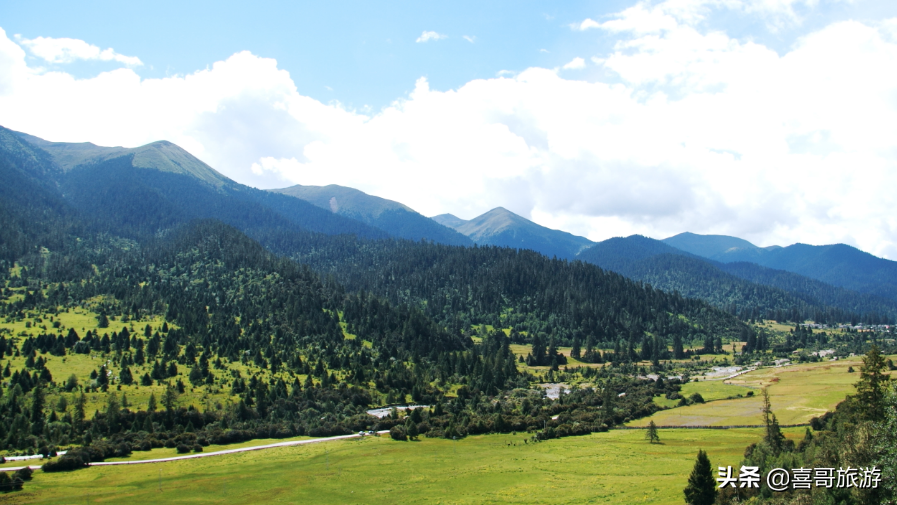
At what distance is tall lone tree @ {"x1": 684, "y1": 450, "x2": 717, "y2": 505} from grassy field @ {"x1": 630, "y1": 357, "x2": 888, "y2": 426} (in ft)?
190

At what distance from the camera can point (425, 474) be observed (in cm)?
8450

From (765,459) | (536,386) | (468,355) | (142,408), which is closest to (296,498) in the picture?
(765,459)

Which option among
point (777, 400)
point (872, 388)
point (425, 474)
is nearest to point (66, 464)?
point (425, 474)

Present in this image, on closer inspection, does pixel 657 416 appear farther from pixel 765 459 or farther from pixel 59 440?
pixel 59 440

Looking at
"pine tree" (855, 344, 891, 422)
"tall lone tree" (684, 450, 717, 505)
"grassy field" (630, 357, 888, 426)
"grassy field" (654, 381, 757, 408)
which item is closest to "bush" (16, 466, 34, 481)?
"tall lone tree" (684, 450, 717, 505)

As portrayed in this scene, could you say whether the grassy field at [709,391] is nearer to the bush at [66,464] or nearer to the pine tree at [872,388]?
the pine tree at [872,388]

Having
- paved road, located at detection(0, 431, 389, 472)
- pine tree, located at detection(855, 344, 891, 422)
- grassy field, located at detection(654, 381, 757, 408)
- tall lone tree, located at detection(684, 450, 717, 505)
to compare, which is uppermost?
pine tree, located at detection(855, 344, 891, 422)

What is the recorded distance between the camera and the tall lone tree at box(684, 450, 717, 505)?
57875 millimetres

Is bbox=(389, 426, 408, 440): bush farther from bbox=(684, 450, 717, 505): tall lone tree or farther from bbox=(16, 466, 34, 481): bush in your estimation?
bbox=(684, 450, 717, 505): tall lone tree

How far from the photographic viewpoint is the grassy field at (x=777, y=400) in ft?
366

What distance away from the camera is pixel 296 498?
241ft

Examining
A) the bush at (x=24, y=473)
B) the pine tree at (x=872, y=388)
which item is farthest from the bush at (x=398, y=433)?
the pine tree at (x=872, y=388)

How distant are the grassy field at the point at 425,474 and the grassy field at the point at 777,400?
11.2 metres

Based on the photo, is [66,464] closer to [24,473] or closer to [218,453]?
[24,473]
